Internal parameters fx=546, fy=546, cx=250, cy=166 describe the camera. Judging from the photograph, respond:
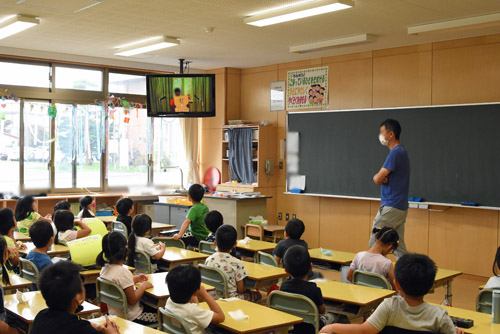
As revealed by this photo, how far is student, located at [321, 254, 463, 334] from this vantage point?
2.34m

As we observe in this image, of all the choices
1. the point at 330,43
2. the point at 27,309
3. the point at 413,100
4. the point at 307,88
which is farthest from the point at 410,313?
the point at 307,88

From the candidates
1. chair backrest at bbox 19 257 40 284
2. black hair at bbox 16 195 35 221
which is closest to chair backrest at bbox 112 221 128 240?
black hair at bbox 16 195 35 221

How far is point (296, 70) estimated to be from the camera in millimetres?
8758

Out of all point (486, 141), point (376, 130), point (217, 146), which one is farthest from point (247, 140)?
point (486, 141)

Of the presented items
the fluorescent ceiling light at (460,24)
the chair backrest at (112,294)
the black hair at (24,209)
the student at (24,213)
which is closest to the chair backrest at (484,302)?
the chair backrest at (112,294)

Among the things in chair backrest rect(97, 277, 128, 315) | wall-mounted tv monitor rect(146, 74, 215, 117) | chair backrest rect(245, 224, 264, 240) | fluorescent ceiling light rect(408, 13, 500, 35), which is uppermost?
fluorescent ceiling light rect(408, 13, 500, 35)

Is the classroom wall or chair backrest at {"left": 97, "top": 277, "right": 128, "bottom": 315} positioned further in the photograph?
the classroom wall

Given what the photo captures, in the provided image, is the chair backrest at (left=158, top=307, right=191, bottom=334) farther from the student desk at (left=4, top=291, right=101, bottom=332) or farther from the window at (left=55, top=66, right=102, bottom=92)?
the window at (left=55, top=66, right=102, bottom=92)

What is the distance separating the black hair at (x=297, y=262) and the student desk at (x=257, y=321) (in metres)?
0.29

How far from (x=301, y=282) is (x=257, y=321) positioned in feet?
1.60

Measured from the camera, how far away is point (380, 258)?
3920mm

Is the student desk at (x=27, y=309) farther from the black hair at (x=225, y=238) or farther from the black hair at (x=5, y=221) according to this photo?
the black hair at (x=5, y=221)

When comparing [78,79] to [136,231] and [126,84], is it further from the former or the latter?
[136,231]

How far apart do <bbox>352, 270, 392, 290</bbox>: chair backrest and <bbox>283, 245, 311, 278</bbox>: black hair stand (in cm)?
73
